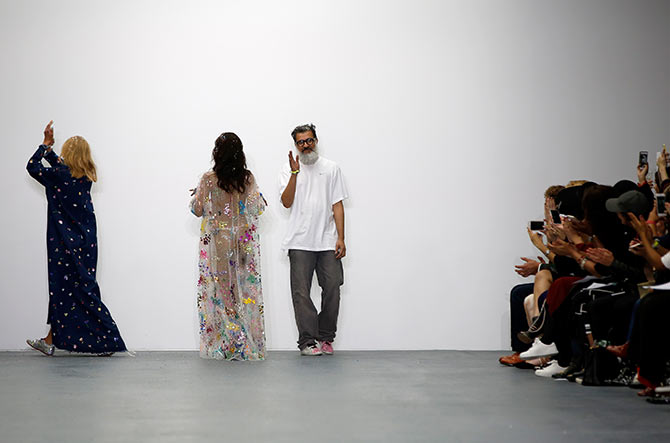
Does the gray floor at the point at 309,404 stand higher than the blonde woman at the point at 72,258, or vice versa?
the blonde woman at the point at 72,258

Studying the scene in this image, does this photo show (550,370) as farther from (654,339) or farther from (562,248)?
(654,339)

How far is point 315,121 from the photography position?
231 inches

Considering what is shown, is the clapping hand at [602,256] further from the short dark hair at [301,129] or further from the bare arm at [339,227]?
the short dark hair at [301,129]

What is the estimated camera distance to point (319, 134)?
587 centimetres

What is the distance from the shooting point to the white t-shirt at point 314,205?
18.4 ft

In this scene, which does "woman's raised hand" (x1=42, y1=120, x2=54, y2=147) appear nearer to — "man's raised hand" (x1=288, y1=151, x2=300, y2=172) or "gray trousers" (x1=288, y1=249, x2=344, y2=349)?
"man's raised hand" (x1=288, y1=151, x2=300, y2=172)

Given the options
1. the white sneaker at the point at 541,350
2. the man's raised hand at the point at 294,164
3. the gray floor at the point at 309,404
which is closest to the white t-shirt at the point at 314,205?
the man's raised hand at the point at 294,164

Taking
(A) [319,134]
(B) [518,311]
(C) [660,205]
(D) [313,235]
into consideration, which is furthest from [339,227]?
(C) [660,205]

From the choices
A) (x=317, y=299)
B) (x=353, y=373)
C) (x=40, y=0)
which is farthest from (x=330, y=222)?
(x=40, y=0)

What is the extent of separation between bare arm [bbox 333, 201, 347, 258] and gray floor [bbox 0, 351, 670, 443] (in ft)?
3.22

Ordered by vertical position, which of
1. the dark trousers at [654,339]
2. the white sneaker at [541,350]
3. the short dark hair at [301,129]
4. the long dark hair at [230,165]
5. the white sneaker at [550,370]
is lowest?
the white sneaker at [550,370]

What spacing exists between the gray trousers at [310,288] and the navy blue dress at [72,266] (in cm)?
111

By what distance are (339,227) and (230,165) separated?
2.72ft

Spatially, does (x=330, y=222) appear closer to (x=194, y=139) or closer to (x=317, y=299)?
(x=317, y=299)
